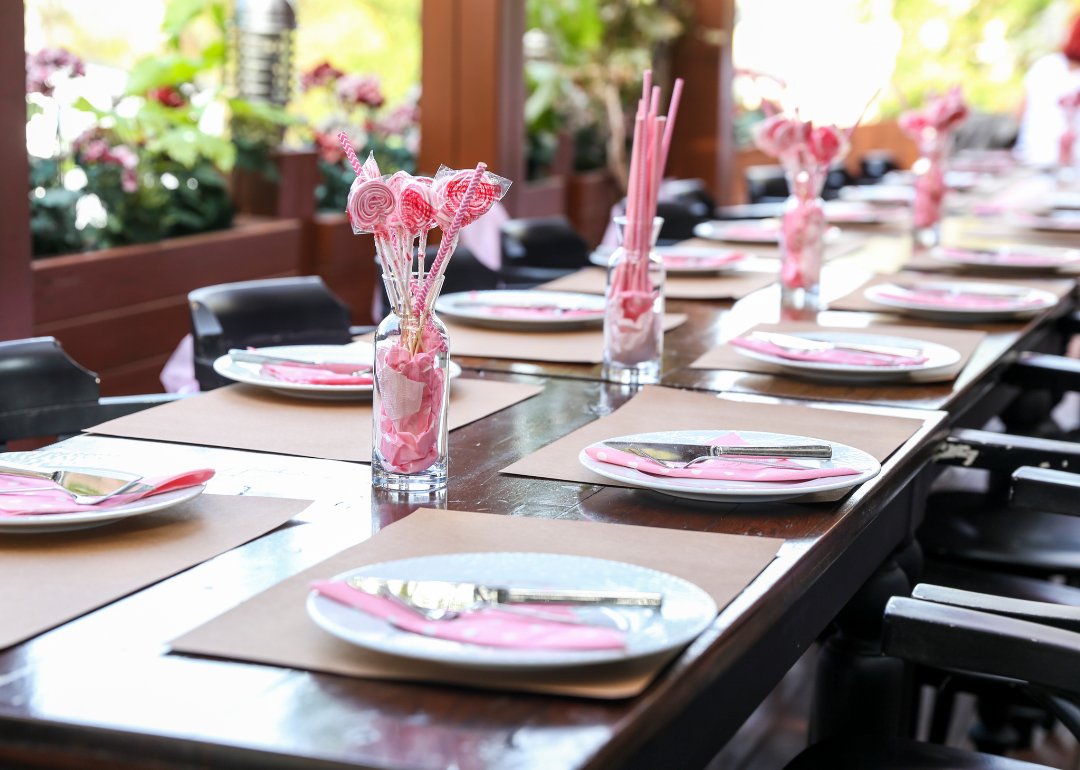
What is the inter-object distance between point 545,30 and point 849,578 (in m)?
5.71

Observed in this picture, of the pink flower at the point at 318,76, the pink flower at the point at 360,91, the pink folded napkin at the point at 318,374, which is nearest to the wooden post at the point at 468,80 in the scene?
the pink flower at the point at 360,91

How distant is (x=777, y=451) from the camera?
124cm

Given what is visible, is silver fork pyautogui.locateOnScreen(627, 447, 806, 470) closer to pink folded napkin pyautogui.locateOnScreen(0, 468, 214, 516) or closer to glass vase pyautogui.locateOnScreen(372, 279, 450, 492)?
glass vase pyautogui.locateOnScreen(372, 279, 450, 492)

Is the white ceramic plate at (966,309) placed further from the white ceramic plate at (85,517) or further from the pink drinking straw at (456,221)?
the white ceramic plate at (85,517)

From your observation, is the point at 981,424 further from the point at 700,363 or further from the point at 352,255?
the point at 352,255

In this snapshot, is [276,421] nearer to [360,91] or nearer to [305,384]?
[305,384]

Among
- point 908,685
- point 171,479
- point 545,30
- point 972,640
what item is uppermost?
point 545,30

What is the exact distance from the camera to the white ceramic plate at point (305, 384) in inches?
60.1

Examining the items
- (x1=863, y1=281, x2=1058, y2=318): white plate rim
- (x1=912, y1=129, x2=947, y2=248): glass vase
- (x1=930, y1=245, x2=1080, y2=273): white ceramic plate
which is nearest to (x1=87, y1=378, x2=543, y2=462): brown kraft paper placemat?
(x1=863, y1=281, x2=1058, y2=318): white plate rim

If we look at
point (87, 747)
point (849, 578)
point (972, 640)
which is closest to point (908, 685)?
point (849, 578)

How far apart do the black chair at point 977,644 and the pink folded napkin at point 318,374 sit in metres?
0.71

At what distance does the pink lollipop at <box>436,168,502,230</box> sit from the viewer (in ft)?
3.75

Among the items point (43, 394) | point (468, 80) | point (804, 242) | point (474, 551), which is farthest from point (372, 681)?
point (468, 80)

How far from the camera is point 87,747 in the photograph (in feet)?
2.31
